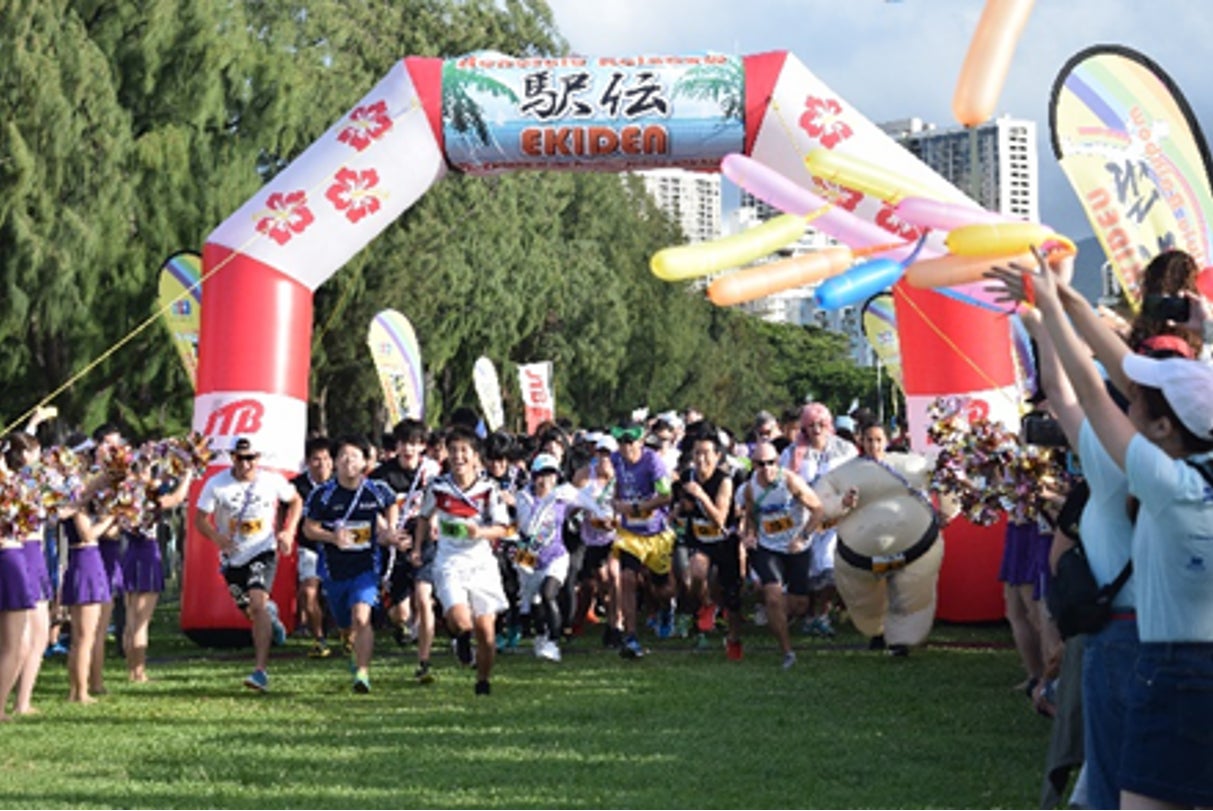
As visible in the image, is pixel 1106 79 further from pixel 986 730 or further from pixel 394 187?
pixel 394 187

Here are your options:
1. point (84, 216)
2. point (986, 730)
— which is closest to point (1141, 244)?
point (986, 730)

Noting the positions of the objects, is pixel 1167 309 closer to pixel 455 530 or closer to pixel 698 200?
pixel 455 530

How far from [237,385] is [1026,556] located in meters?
7.61

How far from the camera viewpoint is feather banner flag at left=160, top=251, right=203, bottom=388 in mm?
18516

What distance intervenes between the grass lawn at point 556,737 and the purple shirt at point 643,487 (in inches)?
49.5

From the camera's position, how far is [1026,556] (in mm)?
11328

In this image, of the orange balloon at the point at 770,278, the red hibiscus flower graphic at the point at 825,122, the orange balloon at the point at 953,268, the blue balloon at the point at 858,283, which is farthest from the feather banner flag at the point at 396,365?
the orange balloon at the point at 953,268

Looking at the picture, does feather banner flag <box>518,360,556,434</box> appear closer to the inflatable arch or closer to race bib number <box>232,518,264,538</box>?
the inflatable arch

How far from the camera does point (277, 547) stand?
13406 mm

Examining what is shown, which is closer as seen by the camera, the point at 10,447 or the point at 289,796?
the point at 289,796

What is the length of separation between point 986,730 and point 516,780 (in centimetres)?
290

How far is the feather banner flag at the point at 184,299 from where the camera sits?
18516mm

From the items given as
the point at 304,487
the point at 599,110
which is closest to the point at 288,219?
the point at 304,487

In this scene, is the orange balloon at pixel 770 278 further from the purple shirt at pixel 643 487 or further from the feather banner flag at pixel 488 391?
the feather banner flag at pixel 488 391
